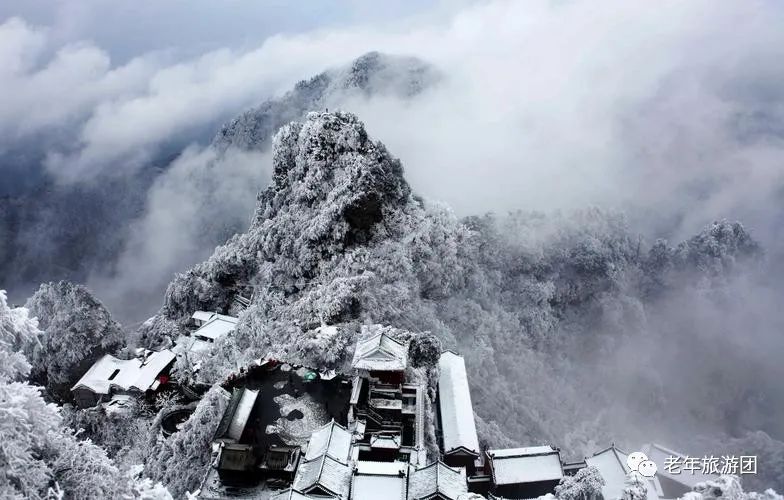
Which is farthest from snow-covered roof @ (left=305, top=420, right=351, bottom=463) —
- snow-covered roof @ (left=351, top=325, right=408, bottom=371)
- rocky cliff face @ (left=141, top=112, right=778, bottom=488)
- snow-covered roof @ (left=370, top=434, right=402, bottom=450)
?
rocky cliff face @ (left=141, top=112, right=778, bottom=488)

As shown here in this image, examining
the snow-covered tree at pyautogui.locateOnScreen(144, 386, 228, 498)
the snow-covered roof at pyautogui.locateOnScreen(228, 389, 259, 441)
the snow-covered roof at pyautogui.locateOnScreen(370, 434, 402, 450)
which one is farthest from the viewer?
the snow-covered tree at pyautogui.locateOnScreen(144, 386, 228, 498)

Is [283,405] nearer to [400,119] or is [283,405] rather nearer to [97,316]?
[97,316]

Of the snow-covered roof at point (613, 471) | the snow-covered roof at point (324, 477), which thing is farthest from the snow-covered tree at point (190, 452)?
the snow-covered roof at point (613, 471)

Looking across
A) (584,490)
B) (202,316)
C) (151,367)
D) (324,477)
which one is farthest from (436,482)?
(202,316)

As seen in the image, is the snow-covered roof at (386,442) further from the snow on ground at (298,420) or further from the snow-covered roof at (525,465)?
the snow-covered roof at (525,465)

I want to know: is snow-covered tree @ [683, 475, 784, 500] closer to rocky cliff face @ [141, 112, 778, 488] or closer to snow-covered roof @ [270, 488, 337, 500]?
snow-covered roof @ [270, 488, 337, 500]

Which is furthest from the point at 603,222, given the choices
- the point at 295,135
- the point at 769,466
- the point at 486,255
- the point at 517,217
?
the point at 295,135
